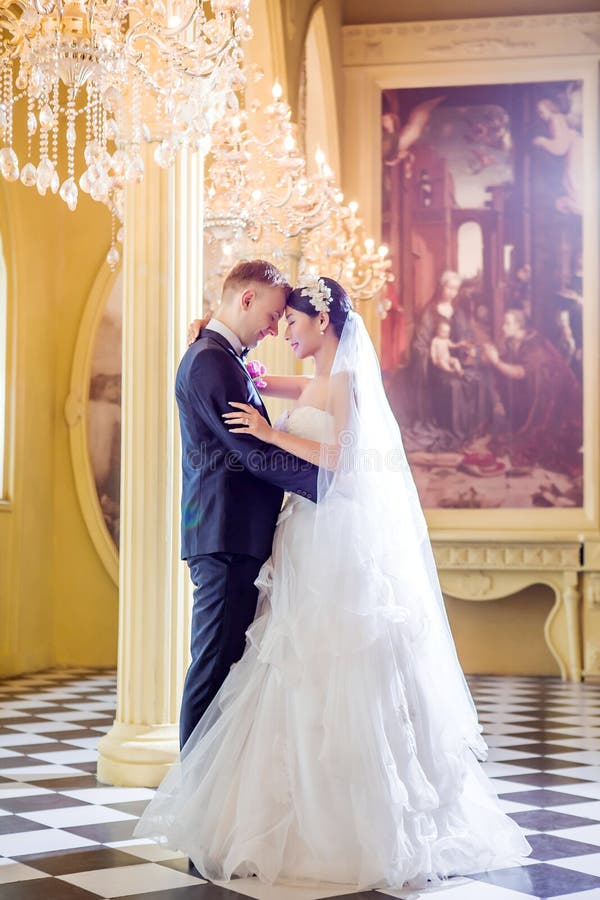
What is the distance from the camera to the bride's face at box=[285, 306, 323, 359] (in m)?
3.88

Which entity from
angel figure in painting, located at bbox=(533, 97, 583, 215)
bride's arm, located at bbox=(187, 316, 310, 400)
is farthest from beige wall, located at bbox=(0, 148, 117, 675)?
bride's arm, located at bbox=(187, 316, 310, 400)

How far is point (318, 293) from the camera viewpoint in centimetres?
385

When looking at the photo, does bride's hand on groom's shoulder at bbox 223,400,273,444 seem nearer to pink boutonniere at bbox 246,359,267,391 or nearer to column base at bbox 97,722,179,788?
pink boutonniere at bbox 246,359,267,391

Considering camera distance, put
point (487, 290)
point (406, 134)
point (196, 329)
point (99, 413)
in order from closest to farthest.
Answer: point (196, 329) → point (99, 413) → point (487, 290) → point (406, 134)

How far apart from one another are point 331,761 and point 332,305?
1.45 m

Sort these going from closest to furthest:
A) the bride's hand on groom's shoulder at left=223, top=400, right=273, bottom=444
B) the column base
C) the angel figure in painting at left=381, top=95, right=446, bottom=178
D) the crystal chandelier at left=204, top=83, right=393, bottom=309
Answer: the bride's hand on groom's shoulder at left=223, top=400, right=273, bottom=444 → the column base → the crystal chandelier at left=204, top=83, right=393, bottom=309 → the angel figure in painting at left=381, top=95, right=446, bottom=178

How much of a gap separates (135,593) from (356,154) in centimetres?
676

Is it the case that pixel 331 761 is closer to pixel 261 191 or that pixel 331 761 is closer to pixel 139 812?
pixel 139 812

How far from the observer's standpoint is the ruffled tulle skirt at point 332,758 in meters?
3.33

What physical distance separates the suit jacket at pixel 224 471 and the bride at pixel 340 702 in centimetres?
5

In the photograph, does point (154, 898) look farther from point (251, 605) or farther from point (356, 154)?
point (356, 154)

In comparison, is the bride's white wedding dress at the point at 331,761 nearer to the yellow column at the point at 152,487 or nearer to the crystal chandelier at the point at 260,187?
the yellow column at the point at 152,487

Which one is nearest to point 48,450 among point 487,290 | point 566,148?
point 487,290

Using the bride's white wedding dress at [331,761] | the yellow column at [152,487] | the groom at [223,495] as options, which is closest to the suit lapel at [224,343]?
the groom at [223,495]
